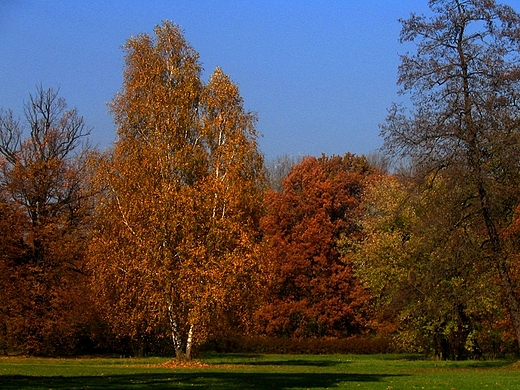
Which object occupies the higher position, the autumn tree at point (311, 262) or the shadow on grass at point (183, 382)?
the autumn tree at point (311, 262)

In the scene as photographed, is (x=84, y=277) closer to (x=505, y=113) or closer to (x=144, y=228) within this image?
(x=144, y=228)

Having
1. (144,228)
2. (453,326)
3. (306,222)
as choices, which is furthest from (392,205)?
(144,228)

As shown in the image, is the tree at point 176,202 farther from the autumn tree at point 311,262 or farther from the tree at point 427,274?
the autumn tree at point 311,262

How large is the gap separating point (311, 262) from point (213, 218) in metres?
27.3

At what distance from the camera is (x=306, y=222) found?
59.8 metres

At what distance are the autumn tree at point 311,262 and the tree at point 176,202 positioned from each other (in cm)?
2094

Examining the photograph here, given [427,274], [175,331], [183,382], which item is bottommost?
[183,382]

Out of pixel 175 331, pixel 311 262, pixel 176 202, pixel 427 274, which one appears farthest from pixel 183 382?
pixel 311 262

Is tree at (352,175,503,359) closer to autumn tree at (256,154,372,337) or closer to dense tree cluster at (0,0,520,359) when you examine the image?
dense tree cluster at (0,0,520,359)

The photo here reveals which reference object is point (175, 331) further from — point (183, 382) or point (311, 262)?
point (311, 262)

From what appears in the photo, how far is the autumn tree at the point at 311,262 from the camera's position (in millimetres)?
57562

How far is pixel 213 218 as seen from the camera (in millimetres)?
33344

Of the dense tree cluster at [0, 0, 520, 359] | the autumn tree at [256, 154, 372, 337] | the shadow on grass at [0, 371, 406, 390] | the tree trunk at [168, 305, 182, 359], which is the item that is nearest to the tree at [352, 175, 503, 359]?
the dense tree cluster at [0, 0, 520, 359]

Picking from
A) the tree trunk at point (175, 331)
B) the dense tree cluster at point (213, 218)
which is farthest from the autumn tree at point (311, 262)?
the tree trunk at point (175, 331)
